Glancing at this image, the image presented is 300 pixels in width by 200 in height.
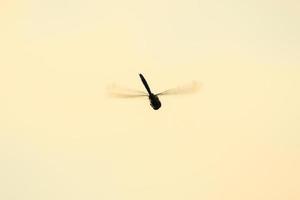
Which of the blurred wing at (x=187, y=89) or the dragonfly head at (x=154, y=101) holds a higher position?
the blurred wing at (x=187, y=89)

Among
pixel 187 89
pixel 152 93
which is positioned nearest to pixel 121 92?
pixel 152 93

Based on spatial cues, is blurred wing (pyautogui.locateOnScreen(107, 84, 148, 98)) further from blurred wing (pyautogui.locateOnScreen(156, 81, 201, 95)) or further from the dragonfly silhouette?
blurred wing (pyautogui.locateOnScreen(156, 81, 201, 95))

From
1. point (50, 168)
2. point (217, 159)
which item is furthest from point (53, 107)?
point (217, 159)

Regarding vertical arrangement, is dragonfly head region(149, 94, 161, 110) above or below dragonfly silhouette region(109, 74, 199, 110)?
below

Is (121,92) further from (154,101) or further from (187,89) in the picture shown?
(187,89)

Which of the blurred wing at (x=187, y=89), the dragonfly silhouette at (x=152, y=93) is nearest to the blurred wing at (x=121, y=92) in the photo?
the dragonfly silhouette at (x=152, y=93)

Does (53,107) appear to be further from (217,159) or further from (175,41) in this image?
(217,159)

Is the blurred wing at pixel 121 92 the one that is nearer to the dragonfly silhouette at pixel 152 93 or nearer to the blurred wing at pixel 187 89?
the dragonfly silhouette at pixel 152 93

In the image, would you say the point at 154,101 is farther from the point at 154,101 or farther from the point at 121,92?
the point at 121,92

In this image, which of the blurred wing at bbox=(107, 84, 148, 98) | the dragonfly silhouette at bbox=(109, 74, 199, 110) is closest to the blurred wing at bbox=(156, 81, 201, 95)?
the dragonfly silhouette at bbox=(109, 74, 199, 110)
